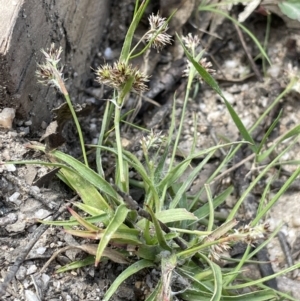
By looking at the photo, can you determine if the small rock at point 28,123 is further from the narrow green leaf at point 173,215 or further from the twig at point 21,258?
the narrow green leaf at point 173,215

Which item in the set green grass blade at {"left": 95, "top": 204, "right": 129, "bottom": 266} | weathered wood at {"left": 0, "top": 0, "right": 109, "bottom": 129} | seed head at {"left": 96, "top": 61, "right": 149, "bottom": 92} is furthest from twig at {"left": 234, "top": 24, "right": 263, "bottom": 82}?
green grass blade at {"left": 95, "top": 204, "right": 129, "bottom": 266}

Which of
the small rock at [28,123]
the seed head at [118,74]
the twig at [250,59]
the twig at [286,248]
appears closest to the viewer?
the seed head at [118,74]

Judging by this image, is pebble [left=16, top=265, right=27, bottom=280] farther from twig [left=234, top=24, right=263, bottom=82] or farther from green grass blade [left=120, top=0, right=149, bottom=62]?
twig [left=234, top=24, right=263, bottom=82]

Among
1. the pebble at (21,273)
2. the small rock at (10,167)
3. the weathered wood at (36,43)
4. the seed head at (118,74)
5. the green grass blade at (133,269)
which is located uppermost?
the seed head at (118,74)

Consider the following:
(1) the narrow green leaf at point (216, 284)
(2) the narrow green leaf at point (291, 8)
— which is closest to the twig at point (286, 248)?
(1) the narrow green leaf at point (216, 284)

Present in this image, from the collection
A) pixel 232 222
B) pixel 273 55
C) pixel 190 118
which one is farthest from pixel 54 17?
pixel 273 55

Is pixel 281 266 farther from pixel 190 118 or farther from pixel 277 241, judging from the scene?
pixel 190 118
